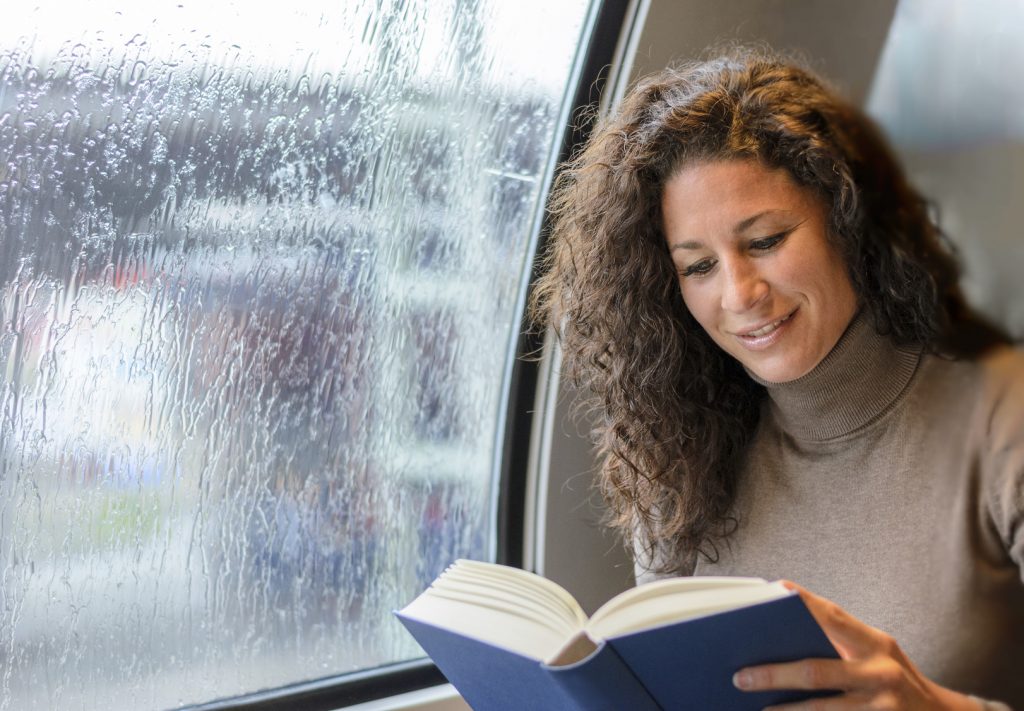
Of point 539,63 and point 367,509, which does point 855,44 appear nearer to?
point 539,63

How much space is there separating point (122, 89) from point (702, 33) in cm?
109

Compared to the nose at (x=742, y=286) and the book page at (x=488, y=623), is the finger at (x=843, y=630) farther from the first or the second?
the nose at (x=742, y=286)

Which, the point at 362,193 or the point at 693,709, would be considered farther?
the point at 362,193

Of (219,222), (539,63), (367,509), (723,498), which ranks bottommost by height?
(367,509)

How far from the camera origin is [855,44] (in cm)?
171

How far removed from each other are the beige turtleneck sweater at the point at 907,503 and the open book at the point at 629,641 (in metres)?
0.40

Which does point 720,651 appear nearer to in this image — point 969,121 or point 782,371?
point 782,371

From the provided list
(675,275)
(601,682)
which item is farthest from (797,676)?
(675,275)

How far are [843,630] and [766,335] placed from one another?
49cm

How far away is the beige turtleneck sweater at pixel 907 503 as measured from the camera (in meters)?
1.25

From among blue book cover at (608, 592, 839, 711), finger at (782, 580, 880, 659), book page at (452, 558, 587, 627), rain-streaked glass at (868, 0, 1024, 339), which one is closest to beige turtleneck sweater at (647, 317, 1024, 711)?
rain-streaked glass at (868, 0, 1024, 339)

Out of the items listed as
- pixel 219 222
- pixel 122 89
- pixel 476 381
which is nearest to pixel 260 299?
pixel 219 222

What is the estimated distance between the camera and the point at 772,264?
1.36 m

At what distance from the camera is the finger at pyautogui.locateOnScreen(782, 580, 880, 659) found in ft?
3.29
